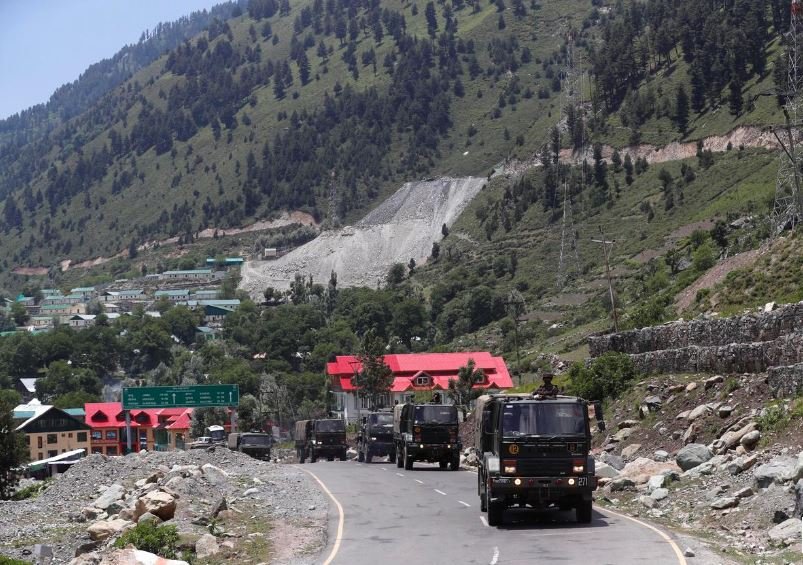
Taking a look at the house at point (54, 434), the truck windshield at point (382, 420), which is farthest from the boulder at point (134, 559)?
the house at point (54, 434)

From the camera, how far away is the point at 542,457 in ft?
87.6

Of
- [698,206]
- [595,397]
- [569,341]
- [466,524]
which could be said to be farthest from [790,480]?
[698,206]

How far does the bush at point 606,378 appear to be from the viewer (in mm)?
49156

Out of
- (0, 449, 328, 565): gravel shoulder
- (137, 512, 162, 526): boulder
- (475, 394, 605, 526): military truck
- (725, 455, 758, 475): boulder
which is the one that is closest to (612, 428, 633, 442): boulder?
(0, 449, 328, 565): gravel shoulder

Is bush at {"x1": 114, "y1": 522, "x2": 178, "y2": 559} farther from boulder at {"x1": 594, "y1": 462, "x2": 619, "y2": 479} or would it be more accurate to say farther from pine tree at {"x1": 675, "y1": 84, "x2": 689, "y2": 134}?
pine tree at {"x1": 675, "y1": 84, "x2": 689, "y2": 134}

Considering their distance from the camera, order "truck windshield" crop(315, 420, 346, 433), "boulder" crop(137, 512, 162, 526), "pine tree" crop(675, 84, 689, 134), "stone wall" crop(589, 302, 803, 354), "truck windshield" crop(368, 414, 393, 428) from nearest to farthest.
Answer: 1. "boulder" crop(137, 512, 162, 526)
2. "stone wall" crop(589, 302, 803, 354)
3. "truck windshield" crop(368, 414, 393, 428)
4. "truck windshield" crop(315, 420, 346, 433)
5. "pine tree" crop(675, 84, 689, 134)

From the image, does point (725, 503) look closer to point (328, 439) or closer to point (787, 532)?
point (787, 532)

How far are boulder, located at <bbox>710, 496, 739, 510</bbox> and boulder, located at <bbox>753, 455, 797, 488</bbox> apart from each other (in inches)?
23.2

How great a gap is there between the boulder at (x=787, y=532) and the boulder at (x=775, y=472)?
2.60 m

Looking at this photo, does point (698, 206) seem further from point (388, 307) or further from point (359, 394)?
point (388, 307)

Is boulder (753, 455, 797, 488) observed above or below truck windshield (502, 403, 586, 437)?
below

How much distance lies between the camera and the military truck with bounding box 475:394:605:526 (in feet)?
87.3

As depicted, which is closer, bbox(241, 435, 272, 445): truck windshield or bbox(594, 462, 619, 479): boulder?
bbox(594, 462, 619, 479): boulder

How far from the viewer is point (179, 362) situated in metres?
198
